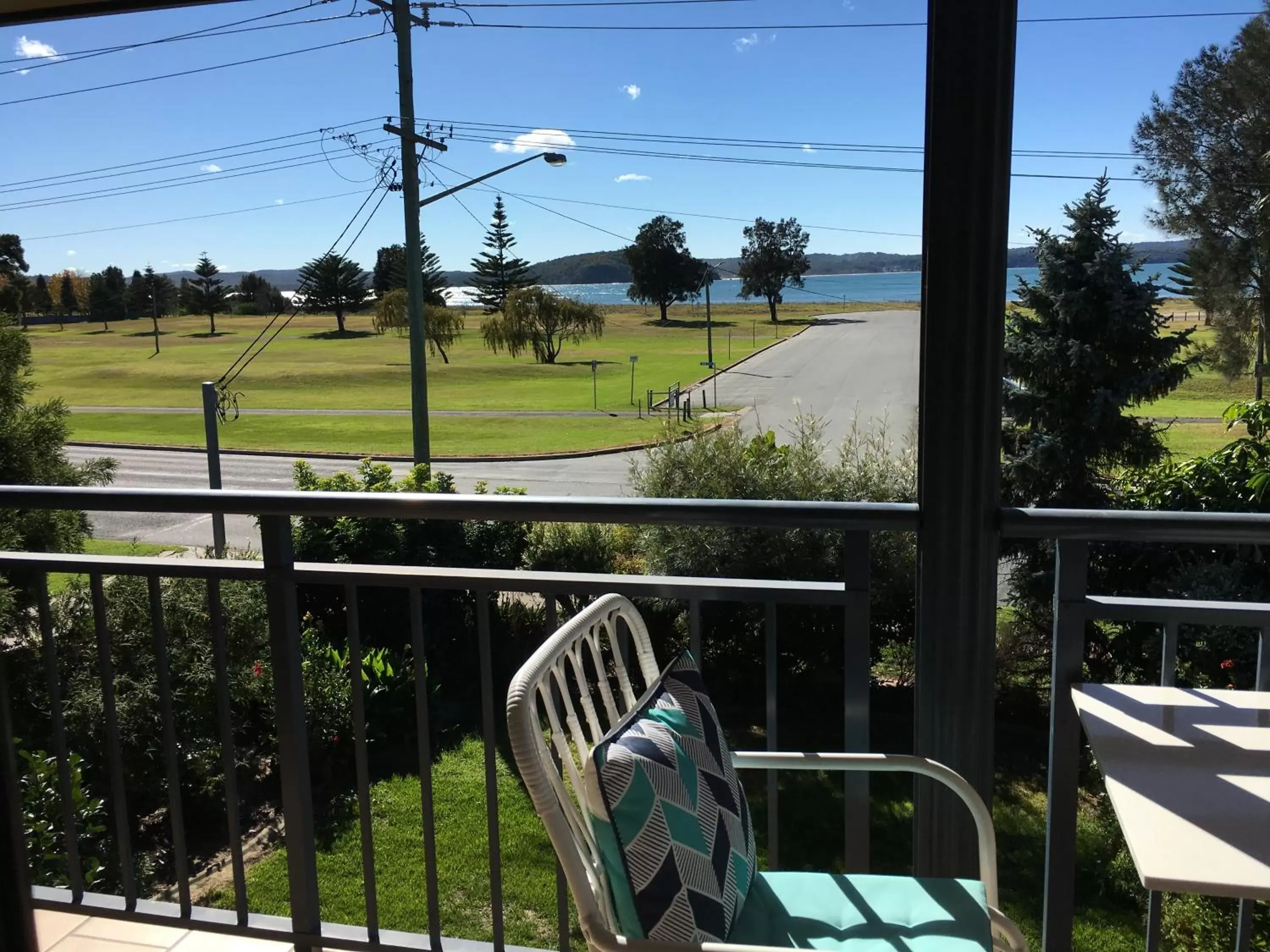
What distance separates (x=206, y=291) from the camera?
6594mm

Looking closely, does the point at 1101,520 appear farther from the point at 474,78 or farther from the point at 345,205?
the point at 474,78

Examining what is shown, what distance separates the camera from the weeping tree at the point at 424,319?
7750 mm

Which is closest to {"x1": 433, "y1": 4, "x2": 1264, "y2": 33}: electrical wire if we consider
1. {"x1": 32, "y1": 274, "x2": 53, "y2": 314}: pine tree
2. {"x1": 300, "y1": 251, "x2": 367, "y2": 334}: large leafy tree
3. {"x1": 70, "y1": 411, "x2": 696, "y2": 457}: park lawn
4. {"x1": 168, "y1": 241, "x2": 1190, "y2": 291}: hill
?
{"x1": 168, "y1": 241, "x2": 1190, "y2": 291}: hill

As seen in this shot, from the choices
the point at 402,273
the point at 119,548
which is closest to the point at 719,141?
the point at 402,273

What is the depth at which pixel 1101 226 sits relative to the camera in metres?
7.24

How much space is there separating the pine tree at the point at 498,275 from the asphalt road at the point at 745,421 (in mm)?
1673

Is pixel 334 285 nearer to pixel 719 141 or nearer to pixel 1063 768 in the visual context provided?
pixel 719 141

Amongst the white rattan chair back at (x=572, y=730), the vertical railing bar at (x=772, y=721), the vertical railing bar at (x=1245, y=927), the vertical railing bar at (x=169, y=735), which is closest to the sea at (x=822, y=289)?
the vertical railing bar at (x=772, y=721)

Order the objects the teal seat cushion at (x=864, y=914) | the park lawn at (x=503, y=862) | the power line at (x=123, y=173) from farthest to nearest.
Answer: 1. the power line at (x=123, y=173)
2. the park lawn at (x=503, y=862)
3. the teal seat cushion at (x=864, y=914)

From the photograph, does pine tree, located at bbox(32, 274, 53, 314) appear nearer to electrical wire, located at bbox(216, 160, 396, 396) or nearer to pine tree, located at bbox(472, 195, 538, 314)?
electrical wire, located at bbox(216, 160, 396, 396)

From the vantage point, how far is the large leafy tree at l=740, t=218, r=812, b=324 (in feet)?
26.4

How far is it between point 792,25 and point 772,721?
20.1 feet

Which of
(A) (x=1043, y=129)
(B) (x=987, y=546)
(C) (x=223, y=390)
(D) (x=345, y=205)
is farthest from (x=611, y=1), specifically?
(B) (x=987, y=546)

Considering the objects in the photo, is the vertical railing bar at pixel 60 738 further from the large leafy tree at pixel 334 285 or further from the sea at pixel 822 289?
the large leafy tree at pixel 334 285
